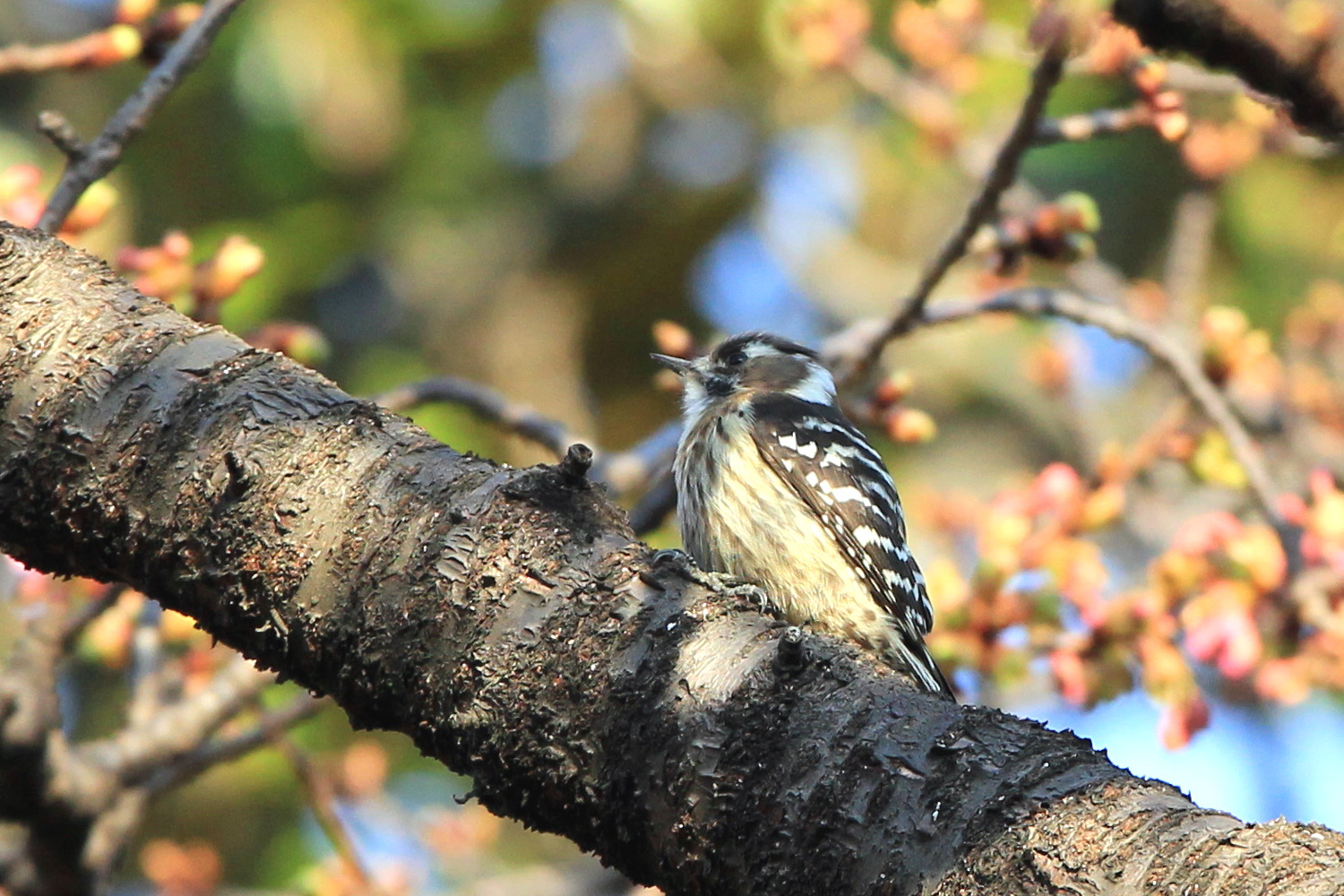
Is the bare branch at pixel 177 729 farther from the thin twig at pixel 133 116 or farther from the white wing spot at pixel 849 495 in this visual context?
the white wing spot at pixel 849 495

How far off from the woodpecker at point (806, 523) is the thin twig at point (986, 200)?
521 millimetres

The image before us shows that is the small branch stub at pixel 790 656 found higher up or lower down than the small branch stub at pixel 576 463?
lower down

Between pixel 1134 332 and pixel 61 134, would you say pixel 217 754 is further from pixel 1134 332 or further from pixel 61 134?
pixel 1134 332

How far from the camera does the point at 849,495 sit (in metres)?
4.65

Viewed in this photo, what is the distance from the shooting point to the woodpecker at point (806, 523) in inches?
173

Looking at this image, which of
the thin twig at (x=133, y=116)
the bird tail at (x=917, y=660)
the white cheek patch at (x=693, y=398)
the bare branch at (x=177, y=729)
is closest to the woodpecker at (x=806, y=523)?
the bird tail at (x=917, y=660)

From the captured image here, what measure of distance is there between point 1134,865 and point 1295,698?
8.95ft

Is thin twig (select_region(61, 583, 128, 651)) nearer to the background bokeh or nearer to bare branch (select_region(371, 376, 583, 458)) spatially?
bare branch (select_region(371, 376, 583, 458))

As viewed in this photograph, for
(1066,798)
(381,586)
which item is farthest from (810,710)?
(381,586)

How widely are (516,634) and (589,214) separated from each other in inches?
271

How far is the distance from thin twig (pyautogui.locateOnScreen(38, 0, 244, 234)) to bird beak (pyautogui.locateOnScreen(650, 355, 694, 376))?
7.16 feet

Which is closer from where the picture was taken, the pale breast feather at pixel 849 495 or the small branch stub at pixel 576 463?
the small branch stub at pixel 576 463

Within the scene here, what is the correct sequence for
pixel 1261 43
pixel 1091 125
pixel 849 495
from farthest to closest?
1. pixel 849 495
2. pixel 1091 125
3. pixel 1261 43

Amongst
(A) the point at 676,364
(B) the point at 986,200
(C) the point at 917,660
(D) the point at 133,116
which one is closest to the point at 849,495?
(C) the point at 917,660
